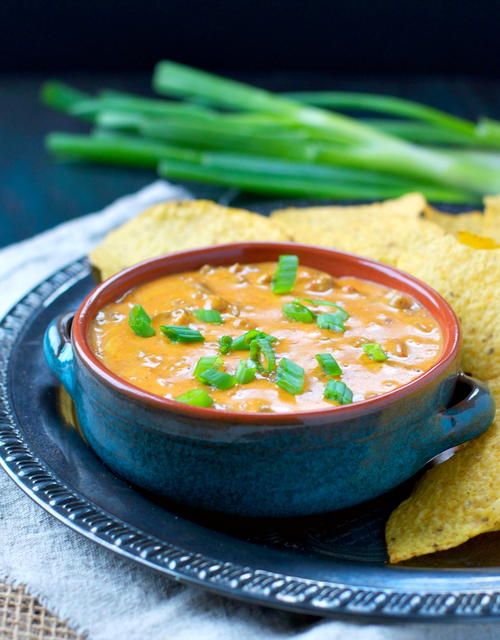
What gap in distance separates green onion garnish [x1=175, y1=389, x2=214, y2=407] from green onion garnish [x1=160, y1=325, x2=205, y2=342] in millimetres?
271

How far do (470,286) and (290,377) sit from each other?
784mm

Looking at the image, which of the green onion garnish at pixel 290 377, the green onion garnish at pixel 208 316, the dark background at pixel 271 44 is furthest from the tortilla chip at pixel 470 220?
the dark background at pixel 271 44

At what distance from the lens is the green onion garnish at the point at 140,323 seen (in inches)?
89.1

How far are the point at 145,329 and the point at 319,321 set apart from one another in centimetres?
44

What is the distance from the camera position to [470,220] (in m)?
3.37

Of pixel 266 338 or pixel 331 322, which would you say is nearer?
pixel 266 338

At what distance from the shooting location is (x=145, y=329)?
2.27 meters

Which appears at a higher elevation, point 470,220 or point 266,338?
point 266,338

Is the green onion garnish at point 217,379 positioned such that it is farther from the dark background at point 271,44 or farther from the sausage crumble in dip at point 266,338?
the dark background at point 271,44

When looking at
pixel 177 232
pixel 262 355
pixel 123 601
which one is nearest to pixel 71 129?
pixel 177 232

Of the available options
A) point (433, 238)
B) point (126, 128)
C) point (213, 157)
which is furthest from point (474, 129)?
point (433, 238)

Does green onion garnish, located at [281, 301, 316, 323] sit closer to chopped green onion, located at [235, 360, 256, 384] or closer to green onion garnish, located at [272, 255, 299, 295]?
green onion garnish, located at [272, 255, 299, 295]

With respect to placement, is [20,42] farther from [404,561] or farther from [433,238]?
[404,561]

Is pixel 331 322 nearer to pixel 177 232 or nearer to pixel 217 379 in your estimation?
pixel 217 379
